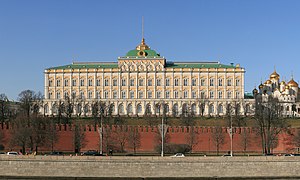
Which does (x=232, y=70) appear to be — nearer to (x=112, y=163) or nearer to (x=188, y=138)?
(x=188, y=138)

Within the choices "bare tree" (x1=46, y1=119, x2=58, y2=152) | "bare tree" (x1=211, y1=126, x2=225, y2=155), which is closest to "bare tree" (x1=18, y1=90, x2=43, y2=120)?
"bare tree" (x1=46, y1=119, x2=58, y2=152)

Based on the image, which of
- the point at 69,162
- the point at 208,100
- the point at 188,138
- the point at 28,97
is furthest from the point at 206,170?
the point at 208,100

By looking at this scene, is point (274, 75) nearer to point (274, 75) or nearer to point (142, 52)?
point (274, 75)

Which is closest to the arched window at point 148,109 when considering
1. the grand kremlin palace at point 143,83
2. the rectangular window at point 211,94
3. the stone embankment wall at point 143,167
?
the grand kremlin palace at point 143,83

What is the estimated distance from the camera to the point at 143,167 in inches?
1578

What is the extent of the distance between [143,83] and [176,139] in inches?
1941

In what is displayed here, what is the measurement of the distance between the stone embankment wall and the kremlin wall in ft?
73.7

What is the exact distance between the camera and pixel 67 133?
2542 inches

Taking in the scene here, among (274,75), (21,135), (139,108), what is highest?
(274,75)

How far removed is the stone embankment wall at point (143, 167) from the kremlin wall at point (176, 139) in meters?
22.5

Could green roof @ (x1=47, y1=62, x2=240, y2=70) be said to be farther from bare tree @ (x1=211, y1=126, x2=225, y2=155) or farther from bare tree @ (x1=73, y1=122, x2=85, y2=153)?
bare tree @ (x1=73, y1=122, x2=85, y2=153)

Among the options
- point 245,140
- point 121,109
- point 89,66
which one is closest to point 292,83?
point 121,109

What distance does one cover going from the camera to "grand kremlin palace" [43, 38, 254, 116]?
112 metres

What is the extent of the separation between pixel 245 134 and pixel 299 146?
606 cm
